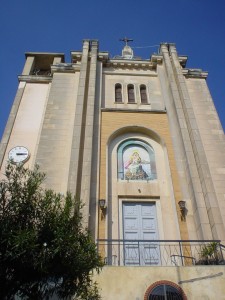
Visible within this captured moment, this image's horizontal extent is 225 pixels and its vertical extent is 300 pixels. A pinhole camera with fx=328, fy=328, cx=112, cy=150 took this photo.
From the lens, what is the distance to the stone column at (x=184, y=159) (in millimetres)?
12622

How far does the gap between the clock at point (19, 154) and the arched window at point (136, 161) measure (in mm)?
4457

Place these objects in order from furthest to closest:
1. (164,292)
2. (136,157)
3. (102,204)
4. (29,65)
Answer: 1. (29,65)
2. (136,157)
3. (102,204)
4. (164,292)

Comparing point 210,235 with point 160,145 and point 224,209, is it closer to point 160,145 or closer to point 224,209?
point 224,209

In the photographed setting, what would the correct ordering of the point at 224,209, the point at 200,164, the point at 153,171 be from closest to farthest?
the point at 224,209
the point at 200,164
the point at 153,171

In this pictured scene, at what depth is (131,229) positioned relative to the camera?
13.4 m

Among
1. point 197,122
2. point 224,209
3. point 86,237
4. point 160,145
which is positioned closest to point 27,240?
point 86,237

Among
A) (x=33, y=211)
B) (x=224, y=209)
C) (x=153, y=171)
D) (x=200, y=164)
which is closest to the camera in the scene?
(x=33, y=211)

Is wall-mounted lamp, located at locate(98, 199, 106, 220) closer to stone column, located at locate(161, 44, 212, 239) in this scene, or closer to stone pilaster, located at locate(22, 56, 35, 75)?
stone column, located at locate(161, 44, 212, 239)

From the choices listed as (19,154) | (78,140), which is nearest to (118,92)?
(78,140)

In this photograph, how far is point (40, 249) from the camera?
7.45 m

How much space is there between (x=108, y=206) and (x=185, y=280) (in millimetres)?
4853

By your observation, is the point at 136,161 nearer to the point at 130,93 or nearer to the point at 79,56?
the point at 130,93

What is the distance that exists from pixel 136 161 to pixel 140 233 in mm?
3757

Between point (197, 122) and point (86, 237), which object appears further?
point (197, 122)
